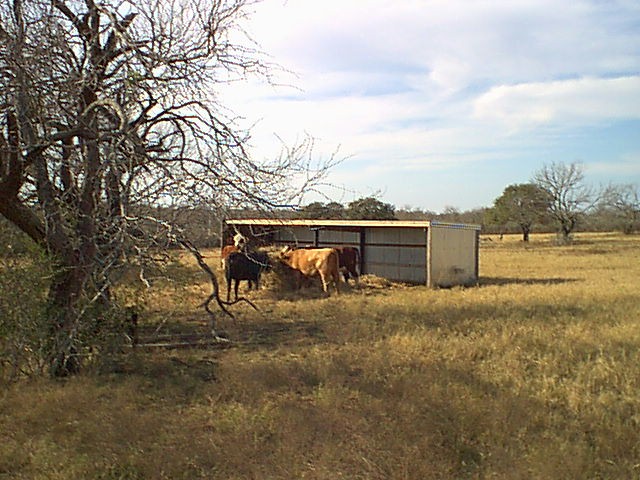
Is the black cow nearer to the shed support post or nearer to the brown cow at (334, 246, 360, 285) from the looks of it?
the brown cow at (334, 246, 360, 285)

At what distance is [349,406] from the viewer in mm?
6094

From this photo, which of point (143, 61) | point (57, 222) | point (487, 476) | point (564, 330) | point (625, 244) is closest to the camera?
point (487, 476)

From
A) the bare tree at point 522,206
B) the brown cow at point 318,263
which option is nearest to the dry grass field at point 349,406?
the brown cow at point 318,263

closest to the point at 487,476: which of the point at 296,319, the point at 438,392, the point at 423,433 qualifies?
the point at 423,433

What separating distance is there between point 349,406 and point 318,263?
1080 cm

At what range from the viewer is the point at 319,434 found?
536 centimetres

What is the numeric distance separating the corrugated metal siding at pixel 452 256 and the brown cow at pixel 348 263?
237 centimetres

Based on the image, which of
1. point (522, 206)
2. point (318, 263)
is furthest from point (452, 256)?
point (522, 206)

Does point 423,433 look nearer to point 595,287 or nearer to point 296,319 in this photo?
point 296,319

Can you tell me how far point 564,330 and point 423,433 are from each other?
585cm

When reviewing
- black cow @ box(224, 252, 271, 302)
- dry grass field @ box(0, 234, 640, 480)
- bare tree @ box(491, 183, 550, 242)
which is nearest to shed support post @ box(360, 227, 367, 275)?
black cow @ box(224, 252, 271, 302)

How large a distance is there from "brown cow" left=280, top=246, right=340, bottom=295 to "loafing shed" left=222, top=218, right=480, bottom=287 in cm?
88

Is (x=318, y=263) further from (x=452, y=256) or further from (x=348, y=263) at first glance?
(x=452, y=256)

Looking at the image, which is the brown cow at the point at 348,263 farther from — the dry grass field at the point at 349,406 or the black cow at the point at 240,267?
the dry grass field at the point at 349,406
